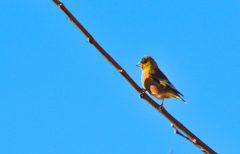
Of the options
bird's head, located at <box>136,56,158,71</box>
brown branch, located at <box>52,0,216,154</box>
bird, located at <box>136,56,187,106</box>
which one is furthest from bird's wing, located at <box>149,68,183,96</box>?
brown branch, located at <box>52,0,216,154</box>

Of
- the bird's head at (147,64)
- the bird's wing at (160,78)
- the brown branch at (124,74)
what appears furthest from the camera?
the bird's head at (147,64)

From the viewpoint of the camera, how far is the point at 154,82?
7.02 meters

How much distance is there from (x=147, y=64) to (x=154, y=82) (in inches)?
31.7

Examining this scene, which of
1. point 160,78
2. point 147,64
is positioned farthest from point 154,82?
point 147,64

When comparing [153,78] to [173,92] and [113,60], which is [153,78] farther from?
[113,60]

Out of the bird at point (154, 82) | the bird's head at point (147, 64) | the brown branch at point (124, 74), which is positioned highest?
the bird's head at point (147, 64)

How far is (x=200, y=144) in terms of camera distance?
10.8 ft

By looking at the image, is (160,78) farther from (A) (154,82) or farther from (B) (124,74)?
(B) (124,74)

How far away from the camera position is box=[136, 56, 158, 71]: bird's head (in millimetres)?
7602

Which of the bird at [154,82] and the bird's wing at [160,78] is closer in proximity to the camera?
the bird at [154,82]

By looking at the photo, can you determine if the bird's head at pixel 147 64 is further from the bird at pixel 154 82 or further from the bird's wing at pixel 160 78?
the bird's wing at pixel 160 78

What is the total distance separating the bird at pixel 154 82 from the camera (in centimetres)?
670

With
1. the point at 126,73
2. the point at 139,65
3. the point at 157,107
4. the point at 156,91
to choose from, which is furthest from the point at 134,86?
the point at 139,65

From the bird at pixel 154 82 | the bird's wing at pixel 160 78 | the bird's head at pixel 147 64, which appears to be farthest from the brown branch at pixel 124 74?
the bird's head at pixel 147 64
